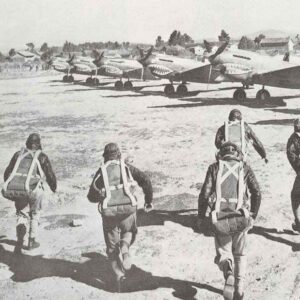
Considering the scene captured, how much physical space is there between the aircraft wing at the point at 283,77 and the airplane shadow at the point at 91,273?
58.5 ft

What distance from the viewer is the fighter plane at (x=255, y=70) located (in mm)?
22141

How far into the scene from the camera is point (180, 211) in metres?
8.15

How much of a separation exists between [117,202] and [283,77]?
19.0 meters

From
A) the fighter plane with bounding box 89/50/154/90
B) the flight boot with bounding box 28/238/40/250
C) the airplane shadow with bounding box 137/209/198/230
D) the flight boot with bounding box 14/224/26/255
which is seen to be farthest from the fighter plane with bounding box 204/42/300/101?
the flight boot with bounding box 14/224/26/255

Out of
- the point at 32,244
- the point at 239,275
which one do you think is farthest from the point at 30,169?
the point at 239,275

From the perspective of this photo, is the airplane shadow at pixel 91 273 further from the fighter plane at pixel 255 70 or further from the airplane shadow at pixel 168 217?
the fighter plane at pixel 255 70

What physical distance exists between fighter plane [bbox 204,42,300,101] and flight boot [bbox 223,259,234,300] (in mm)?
18427

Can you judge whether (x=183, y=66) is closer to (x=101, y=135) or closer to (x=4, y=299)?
(x=101, y=135)

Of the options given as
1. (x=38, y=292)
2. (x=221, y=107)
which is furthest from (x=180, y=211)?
(x=221, y=107)

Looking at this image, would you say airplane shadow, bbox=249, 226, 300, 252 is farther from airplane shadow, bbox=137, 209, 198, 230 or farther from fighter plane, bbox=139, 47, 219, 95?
fighter plane, bbox=139, 47, 219, 95

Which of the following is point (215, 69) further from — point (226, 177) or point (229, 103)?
point (226, 177)

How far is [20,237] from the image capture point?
653 centimetres

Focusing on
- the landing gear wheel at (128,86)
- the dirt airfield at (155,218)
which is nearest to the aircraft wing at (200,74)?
the landing gear wheel at (128,86)

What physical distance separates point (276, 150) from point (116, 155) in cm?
810
